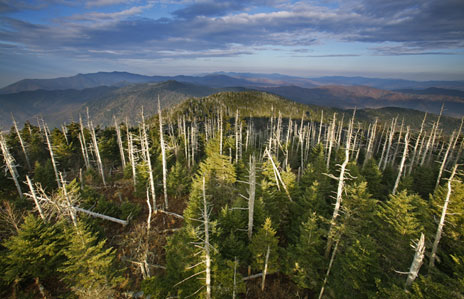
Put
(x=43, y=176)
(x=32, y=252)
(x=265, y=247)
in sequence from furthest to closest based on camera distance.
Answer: (x=43, y=176) < (x=265, y=247) < (x=32, y=252)

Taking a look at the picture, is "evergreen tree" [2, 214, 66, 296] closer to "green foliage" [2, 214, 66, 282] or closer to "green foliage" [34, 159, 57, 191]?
"green foliage" [2, 214, 66, 282]

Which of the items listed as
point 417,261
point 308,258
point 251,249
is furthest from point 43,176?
point 417,261

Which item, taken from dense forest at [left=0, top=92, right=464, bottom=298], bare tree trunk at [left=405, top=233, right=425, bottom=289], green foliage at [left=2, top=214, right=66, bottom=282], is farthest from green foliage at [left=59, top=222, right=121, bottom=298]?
bare tree trunk at [left=405, top=233, right=425, bottom=289]

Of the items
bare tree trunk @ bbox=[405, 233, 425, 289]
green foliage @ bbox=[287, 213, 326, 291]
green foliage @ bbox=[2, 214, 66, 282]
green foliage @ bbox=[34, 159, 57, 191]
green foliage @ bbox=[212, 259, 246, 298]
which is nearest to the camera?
bare tree trunk @ bbox=[405, 233, 425, 289]

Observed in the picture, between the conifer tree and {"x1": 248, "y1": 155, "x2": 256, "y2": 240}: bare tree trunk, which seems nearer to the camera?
the conifer tree

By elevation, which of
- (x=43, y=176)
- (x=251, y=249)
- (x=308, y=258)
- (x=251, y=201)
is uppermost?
(x=251, y=201)

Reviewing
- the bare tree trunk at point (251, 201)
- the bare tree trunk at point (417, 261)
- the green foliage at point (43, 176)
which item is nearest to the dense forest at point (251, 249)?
the bare tree trunk at point (417, 261)

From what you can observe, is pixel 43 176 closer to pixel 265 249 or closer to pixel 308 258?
pixel 265 249

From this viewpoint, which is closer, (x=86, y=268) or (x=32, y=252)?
(x=86, y=268)

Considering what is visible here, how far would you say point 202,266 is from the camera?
40.1 feet

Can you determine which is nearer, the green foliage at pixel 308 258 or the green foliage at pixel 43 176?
the green foliage at pixel 308 258

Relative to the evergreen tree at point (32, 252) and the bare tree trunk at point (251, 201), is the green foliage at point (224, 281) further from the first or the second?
the evergreen tree at point (32, 252)

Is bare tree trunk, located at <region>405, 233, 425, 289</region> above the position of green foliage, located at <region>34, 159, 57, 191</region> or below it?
above

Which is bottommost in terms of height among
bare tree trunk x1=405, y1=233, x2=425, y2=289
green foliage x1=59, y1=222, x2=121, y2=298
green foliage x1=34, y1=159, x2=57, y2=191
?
green foliage x1=34, y1=159, x2=57, y2=191
